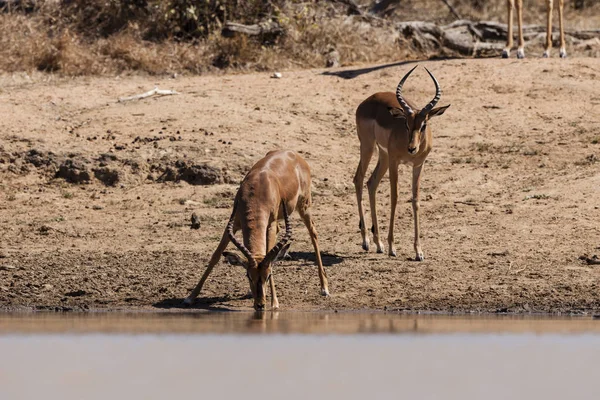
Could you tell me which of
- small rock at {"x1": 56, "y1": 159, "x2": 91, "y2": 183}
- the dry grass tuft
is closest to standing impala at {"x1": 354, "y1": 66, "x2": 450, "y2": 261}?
small rock at {"x1": 56, "y1": 159, "x2": 91, "y2": 183}

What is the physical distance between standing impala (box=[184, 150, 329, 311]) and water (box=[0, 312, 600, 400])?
1.36ft

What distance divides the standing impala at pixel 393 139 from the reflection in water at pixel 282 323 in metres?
2.22

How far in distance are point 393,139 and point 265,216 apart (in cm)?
285

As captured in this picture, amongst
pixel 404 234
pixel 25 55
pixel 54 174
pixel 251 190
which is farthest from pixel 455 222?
pixel 25 55

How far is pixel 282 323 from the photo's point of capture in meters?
10.6

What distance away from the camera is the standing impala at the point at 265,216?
1083 centimetres

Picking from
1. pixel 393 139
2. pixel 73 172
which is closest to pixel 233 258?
pixel 393 139

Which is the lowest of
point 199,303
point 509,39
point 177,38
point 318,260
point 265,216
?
point 199,303

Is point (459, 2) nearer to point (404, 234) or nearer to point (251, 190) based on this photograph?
point (404, 234)

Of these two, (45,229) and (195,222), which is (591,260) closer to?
(195,222)

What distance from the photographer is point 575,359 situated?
9102 millimetres

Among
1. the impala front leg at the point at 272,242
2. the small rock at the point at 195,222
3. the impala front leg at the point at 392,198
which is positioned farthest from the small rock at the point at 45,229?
the impala front leg at the point at 392,198

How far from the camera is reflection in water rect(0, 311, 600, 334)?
10.2m

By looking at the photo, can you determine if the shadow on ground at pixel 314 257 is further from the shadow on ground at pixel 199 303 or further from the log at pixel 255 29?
→ the log at pixel 255 29
